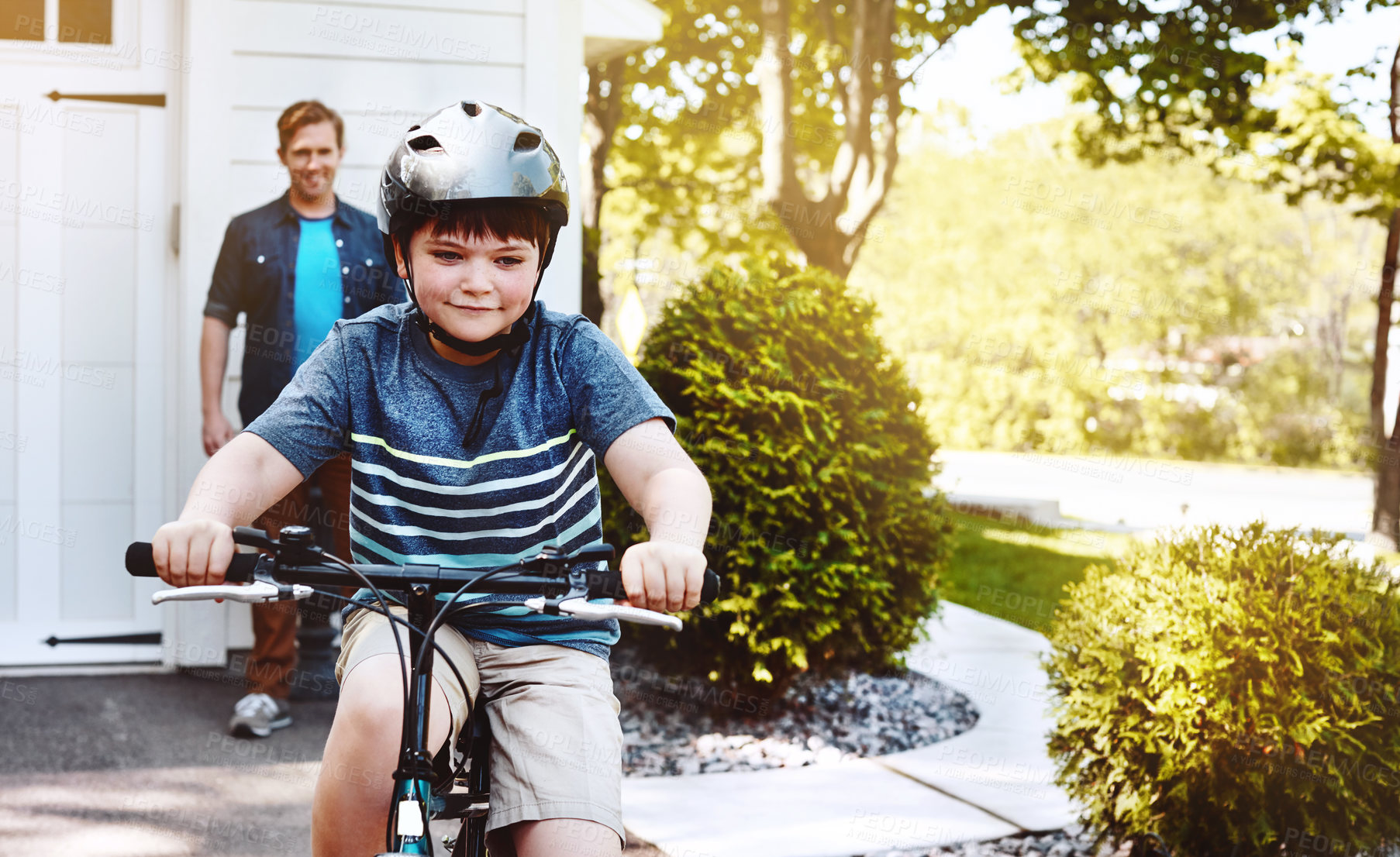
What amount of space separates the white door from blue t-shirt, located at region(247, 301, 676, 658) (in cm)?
394

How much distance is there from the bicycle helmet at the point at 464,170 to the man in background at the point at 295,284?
272 centimetres

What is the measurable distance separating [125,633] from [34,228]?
2.02 meters

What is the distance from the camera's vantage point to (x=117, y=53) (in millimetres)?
5715

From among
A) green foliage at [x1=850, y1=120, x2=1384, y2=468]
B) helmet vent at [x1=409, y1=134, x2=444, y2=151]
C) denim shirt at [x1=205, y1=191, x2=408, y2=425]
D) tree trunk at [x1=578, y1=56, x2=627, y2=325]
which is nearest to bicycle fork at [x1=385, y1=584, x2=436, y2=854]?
helmet vent at [x1=409, y1=134, x2=444, y2=151]

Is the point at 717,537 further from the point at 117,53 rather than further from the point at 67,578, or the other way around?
the point at 117,53

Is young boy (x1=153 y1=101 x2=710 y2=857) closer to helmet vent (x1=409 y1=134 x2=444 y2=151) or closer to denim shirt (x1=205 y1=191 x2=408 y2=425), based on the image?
helmet vent (x1=409 y1=134 x2=444 y2=151)

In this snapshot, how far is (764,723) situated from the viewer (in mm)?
5309

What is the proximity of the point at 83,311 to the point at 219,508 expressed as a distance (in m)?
4.42

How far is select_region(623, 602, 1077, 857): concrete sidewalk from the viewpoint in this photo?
13.1 feet

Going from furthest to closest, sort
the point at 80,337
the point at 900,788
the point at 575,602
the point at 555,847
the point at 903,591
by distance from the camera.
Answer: the point at 80,337 < the point at 903,591 < the point at 900,788 < the point at 555,847 < the point at 575,602

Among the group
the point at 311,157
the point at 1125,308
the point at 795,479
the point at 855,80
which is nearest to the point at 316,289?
the point at 311,157

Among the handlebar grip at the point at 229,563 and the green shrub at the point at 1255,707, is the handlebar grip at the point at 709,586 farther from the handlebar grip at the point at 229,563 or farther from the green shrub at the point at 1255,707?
the green shrub at the point at 1255,707

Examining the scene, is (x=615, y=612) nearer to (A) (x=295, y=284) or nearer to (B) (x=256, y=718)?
(A) (x=295, y=284)

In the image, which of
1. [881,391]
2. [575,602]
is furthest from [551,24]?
[575,602]
